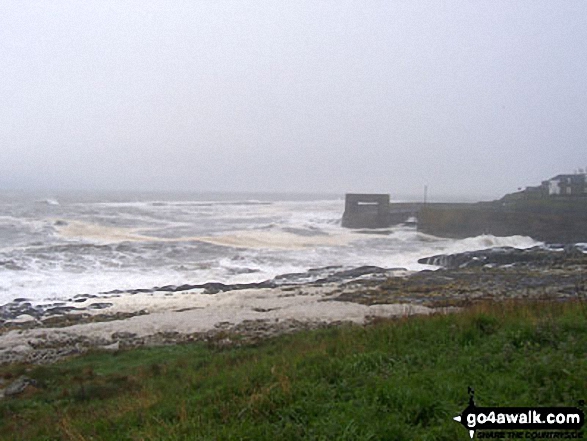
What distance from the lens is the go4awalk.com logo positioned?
11.5 feet

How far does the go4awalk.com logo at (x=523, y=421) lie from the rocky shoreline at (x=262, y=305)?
5.89m

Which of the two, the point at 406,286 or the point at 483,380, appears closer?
the point at 483,380

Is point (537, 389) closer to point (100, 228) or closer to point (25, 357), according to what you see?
point (25, 357)

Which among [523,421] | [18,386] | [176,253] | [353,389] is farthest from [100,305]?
[523,421]

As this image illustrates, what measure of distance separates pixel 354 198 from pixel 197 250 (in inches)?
1116

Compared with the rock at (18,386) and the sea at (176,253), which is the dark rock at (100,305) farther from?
the rock at (18,386)

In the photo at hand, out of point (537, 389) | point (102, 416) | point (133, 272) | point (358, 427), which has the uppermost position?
point (537, 389)

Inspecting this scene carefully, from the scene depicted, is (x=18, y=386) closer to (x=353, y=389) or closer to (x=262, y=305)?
(x=353, y=389)

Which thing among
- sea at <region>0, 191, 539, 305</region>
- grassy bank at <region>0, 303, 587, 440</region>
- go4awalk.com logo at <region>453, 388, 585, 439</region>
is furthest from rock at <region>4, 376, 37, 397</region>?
sea at <region>0, 191, 539, 305</region>

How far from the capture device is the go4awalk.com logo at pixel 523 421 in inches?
138

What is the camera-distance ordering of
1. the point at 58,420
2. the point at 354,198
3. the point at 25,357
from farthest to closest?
1. the point at 354,198
2. the point at 25,357
3. the point at 58,420

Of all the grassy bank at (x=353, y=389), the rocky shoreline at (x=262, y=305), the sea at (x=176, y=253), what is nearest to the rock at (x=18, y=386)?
the grassy bank at (x=353, y=389)

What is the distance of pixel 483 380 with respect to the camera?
15.0 feet

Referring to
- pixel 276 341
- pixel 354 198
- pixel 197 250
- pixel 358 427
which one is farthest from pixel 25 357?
pixel 354 198
